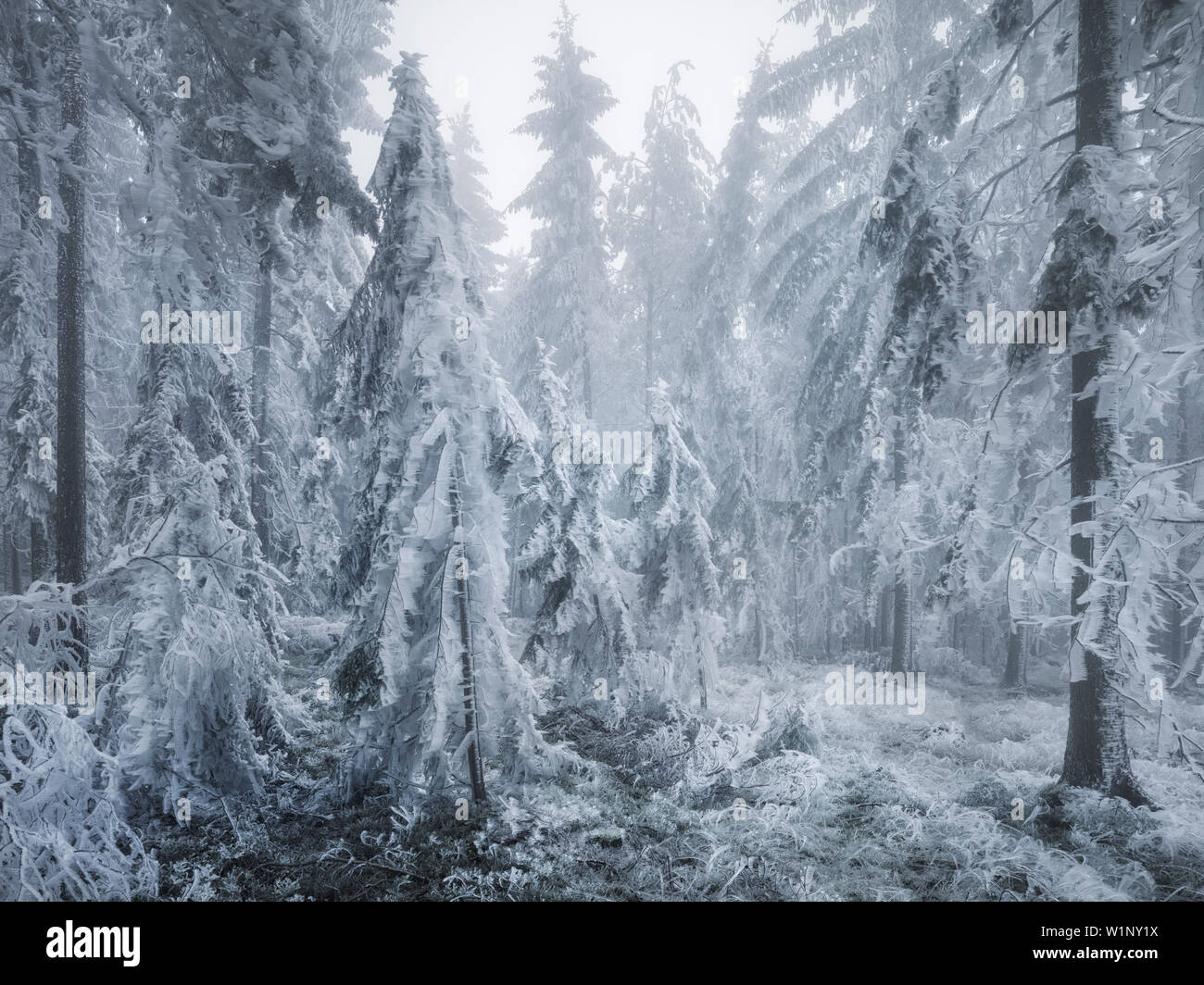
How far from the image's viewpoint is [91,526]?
13188mm

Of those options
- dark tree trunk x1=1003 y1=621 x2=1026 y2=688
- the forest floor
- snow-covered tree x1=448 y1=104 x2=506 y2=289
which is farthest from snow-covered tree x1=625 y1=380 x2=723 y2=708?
dark tree trunk x1=1003 y1=621 x2=1026 y2=688

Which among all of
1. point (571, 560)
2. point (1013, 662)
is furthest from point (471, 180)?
point (1013, 662)

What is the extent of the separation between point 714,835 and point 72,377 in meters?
9.64

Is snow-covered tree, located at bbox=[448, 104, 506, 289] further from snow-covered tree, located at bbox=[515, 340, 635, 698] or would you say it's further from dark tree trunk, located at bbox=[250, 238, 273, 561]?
snow-covered tree, located at bbox=[515, 340, 635, 698]

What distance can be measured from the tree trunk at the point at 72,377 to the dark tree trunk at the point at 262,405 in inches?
A: 134

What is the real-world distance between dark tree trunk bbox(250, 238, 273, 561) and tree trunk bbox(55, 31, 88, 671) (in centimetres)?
341

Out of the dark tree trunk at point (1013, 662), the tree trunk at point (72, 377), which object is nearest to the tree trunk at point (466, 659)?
the tree trunk at point (72, 377)

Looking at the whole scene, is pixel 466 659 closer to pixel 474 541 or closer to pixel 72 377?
pixel 474 541

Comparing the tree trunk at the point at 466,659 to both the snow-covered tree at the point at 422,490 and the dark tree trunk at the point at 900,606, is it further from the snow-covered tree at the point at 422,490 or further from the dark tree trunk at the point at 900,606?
the dark tree trunk at the point at 900,606

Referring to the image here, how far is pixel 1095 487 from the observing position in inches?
241

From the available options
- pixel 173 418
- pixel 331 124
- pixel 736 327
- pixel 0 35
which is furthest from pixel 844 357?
pixel 0 35

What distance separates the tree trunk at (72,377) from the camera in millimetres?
6562

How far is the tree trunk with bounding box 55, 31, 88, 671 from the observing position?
6.56 m
